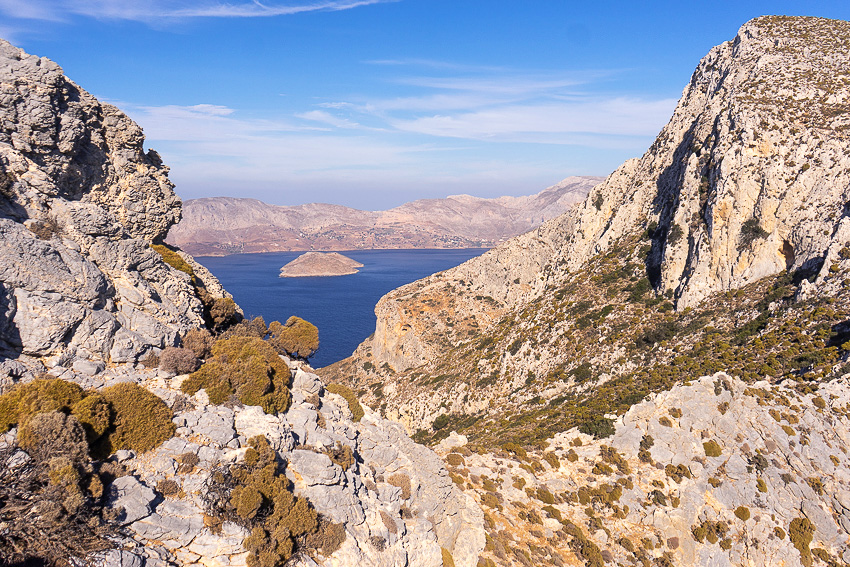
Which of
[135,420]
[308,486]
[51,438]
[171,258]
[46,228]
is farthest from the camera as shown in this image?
[171,258]

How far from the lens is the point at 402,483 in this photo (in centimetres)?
2316

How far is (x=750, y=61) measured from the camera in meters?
54.2

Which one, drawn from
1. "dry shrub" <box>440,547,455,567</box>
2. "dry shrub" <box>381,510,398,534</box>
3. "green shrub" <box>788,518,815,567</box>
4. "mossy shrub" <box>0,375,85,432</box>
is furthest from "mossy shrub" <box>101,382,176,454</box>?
"green shrub" <box>788,518,815,567</box>

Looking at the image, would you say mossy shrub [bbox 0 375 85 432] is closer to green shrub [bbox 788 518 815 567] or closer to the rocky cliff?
the rocky cliff

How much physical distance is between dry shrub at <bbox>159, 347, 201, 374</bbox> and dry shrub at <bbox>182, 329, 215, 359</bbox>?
3.67 feet

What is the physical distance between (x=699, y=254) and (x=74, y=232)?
4934 cm

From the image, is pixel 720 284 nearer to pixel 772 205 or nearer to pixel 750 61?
pixel 772 205

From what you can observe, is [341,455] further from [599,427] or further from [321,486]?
[599,427]

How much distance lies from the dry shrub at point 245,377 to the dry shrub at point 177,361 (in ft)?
2.07

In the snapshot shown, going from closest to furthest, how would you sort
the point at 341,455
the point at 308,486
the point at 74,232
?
the point at 308,486
the point at 74,232
the point at 341,455

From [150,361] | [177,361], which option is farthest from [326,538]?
[150,361]

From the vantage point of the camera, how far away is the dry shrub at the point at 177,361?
19.9 m

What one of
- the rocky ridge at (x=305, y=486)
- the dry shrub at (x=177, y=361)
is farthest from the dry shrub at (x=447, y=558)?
the dry shrub at (x=177, y=361)

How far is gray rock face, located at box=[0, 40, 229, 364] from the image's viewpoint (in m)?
17.6
